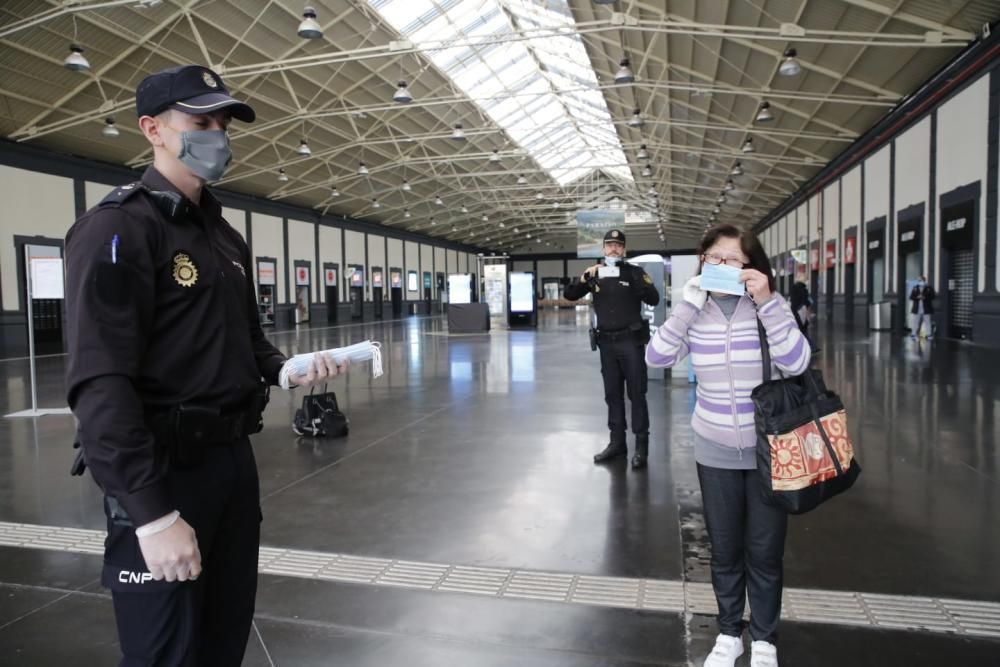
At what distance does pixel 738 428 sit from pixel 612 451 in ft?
10.1

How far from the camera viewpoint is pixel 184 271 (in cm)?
159

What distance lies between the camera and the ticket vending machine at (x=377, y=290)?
3994 centimetres

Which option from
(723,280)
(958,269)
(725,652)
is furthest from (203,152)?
(958,269)

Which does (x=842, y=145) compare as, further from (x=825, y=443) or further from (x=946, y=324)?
(x=825, y=443)

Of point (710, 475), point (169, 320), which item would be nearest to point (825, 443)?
point (710, 475)

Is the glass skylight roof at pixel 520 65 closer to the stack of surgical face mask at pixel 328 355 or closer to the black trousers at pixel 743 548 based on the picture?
the black trousers at pixel 743 548

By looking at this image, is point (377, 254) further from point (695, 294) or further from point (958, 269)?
point (695, 294)

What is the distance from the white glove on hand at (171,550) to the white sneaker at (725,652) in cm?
183

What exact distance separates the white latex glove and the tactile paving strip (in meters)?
1.64

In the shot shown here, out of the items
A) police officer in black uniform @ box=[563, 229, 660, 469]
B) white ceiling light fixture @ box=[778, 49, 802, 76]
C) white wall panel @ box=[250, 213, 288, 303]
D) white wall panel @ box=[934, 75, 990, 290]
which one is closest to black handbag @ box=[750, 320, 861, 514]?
police officer in black uniform @ box=[563, 229, 660, 469]

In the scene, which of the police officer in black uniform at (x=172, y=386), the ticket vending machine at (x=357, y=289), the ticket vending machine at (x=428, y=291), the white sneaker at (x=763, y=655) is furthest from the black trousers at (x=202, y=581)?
the ticket vending machine at (x=428, y=291)

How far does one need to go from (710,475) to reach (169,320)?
6.20 ft

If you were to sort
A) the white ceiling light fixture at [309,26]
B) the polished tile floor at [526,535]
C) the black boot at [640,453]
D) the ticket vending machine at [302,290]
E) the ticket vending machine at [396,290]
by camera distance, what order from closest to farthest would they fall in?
the polished tile floor at [526,535]
the black boot at [640,453]
the white ceiling light fixture at [309,26]
the ticket vending machine at [302,290]
the ticket vending machine at [396,290]

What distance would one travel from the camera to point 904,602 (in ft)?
9.62
